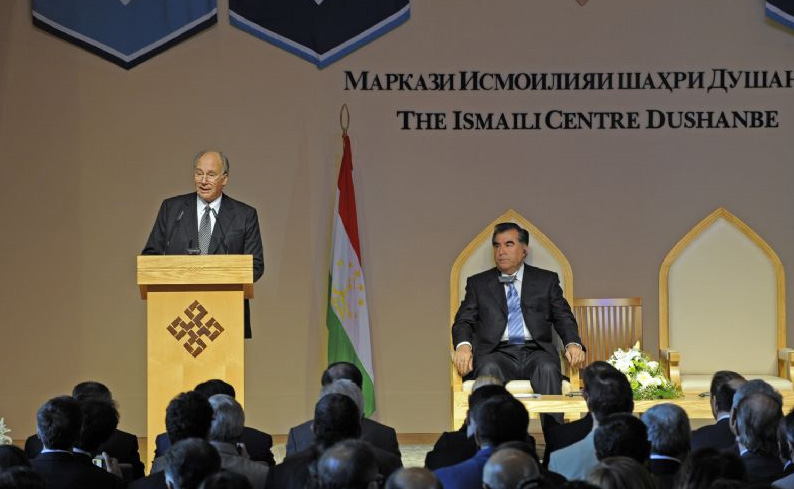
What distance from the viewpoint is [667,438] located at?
4012 millimetres

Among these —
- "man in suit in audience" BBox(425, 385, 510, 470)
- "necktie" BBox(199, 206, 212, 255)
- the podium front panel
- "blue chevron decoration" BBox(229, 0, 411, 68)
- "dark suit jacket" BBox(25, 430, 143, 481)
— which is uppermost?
"blue chevron decoration" BBox(229, 0, 411, 68)

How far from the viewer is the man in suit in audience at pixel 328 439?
154 inches

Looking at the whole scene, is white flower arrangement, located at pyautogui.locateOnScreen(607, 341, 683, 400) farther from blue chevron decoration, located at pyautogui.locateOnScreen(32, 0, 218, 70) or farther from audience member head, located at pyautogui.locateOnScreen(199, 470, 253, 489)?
audience member head, located at pyautogui.locateOnScreen(199, 470, 253, 489)

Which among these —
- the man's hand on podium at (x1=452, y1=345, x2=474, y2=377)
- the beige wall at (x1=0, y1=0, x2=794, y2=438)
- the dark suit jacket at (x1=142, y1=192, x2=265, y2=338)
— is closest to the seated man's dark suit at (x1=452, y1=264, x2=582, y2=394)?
the man's hand on podium at (x1=452, y1=345, x2=474, y2=377)

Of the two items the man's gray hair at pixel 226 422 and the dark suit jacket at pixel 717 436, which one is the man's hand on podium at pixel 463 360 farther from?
the man's gray hair at pixel 226 422

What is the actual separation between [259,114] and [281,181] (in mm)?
496

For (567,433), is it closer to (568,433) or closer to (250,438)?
(568,433)

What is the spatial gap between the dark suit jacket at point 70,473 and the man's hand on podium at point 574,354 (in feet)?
12.6

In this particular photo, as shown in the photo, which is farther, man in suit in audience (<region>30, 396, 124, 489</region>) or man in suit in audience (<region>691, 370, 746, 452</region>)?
man in suit in audience (<region>691, 370, 746, 452</region>)

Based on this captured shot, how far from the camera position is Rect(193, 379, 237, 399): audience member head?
5109mm

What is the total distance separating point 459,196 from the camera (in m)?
8.48

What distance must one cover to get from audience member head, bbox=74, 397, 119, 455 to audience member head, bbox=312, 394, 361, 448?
828mm

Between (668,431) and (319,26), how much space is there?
514 cm

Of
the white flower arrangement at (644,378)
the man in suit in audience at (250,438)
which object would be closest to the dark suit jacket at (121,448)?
the man in suit in audience at (250,438)
